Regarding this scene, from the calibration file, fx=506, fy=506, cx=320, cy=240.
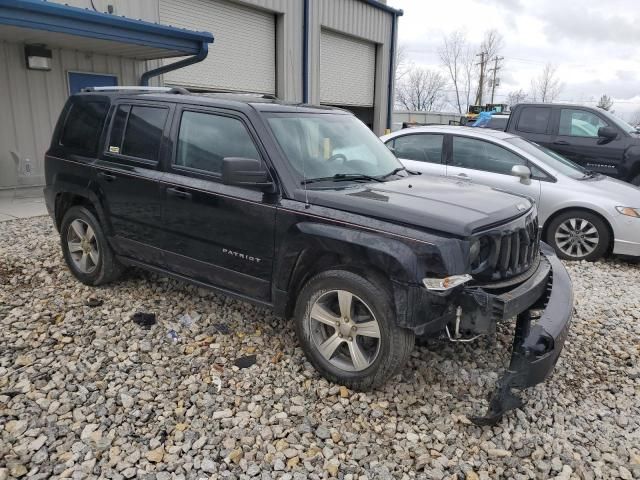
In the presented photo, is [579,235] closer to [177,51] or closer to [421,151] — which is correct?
[421,151]

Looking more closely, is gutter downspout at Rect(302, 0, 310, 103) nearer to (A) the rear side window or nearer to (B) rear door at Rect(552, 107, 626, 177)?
(B) rear door at Rect(552, 107, 626, 177)

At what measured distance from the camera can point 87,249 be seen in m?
4.88

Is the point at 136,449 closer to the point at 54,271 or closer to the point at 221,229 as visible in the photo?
the point at 221,229

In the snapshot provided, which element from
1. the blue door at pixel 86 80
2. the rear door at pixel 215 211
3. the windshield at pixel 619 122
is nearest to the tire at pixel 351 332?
the rear door at pixel 215 211

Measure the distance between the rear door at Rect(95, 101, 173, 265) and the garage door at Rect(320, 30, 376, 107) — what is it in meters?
13.0

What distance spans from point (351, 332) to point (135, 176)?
7.50ft

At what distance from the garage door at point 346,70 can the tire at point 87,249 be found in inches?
507

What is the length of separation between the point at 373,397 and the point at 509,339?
1494mm

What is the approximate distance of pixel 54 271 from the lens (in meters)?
5.30

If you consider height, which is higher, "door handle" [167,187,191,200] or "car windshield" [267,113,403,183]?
"car windshield" [267,113,403,183]

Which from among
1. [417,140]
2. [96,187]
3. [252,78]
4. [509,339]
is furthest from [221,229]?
[252,78]

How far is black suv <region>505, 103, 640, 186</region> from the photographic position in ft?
28.9

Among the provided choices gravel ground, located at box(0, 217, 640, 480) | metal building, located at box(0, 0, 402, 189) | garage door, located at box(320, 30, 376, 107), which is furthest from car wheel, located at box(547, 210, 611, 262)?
garage door, located at box(320, 30, 376, 107)

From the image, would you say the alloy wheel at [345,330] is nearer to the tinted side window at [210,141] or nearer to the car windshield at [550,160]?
the tinted side window at [210,141]
